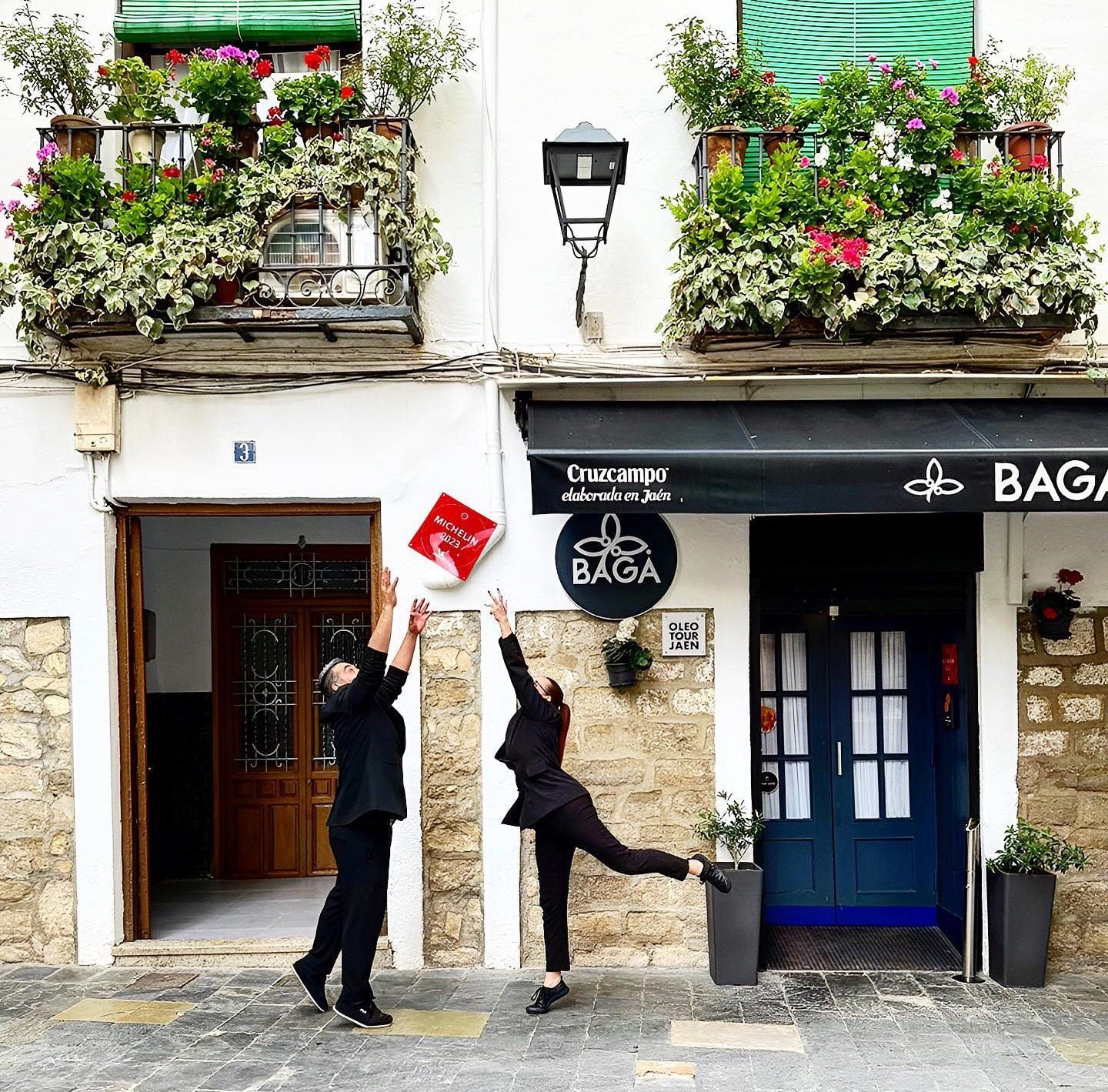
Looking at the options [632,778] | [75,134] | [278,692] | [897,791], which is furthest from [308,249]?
[897,791]

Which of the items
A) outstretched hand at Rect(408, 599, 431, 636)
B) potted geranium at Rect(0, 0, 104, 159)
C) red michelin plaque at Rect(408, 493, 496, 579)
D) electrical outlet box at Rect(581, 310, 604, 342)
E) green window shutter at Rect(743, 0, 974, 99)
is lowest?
outstretched hand at Rect(408, 599, 431, 636)

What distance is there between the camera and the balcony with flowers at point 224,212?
6812 mm

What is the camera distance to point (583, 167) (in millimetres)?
6785

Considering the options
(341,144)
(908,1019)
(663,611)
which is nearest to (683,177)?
(341,144)

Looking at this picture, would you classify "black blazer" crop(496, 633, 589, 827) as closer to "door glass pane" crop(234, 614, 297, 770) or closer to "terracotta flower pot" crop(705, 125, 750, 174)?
"terracotta flower pot" crop(705, 125, 750, 174)

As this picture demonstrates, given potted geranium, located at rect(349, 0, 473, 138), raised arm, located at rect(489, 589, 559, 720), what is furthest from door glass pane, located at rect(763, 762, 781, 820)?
potted geranium, located at rect(349, 0, 473, 138)

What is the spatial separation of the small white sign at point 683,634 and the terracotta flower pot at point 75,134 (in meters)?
4.45

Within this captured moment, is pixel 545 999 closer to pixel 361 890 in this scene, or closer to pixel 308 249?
pixel 361 890

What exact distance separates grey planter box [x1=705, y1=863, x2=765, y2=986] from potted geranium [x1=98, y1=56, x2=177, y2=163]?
5496 mm

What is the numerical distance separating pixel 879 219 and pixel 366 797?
4320mm

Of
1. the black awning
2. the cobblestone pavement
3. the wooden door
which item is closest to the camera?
the cobblestone pavement

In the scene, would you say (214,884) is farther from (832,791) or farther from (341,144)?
(341,144)

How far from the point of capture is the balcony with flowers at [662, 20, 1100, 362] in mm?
6738

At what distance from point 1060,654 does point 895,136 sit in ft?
10.8
